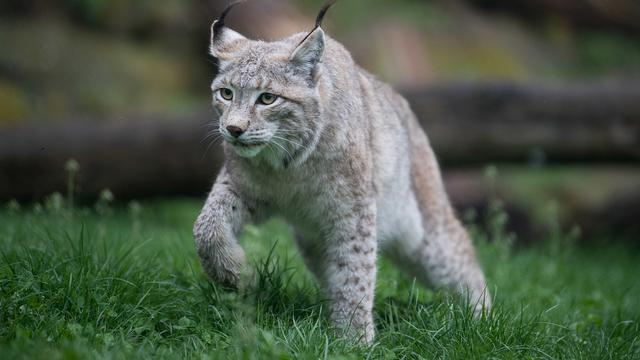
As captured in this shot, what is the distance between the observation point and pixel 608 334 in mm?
5723

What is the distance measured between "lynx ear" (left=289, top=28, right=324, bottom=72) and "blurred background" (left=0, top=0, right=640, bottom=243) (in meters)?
2.97

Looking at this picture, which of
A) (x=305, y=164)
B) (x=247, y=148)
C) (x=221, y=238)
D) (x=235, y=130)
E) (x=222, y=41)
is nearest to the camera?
(x=235, y=130)

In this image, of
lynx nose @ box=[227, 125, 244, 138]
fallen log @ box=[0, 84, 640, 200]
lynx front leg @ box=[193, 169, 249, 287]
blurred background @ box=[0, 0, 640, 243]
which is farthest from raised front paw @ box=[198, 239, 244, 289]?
fallen log @ box=[0, 84, 640, 200]

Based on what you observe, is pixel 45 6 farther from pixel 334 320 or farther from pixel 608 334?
pixel 608 334

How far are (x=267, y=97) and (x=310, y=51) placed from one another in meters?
0.43

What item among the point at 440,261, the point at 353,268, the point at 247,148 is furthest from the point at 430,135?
the point at 247,148

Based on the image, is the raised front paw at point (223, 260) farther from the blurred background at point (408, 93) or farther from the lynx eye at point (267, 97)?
the blurred background at point (408, 93)

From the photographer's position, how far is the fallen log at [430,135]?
9.49 meters

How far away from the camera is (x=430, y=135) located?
9.66 metres

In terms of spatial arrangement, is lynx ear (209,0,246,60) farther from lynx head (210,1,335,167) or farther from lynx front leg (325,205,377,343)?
lynx front leg (325,205,377,343)

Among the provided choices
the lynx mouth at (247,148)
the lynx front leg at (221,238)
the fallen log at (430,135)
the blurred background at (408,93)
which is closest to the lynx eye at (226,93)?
the lynx mouth at (247,148)

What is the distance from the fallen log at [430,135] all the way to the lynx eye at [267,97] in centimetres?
449

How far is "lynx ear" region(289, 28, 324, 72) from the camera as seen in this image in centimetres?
509

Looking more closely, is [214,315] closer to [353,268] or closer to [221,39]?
[353,268]
